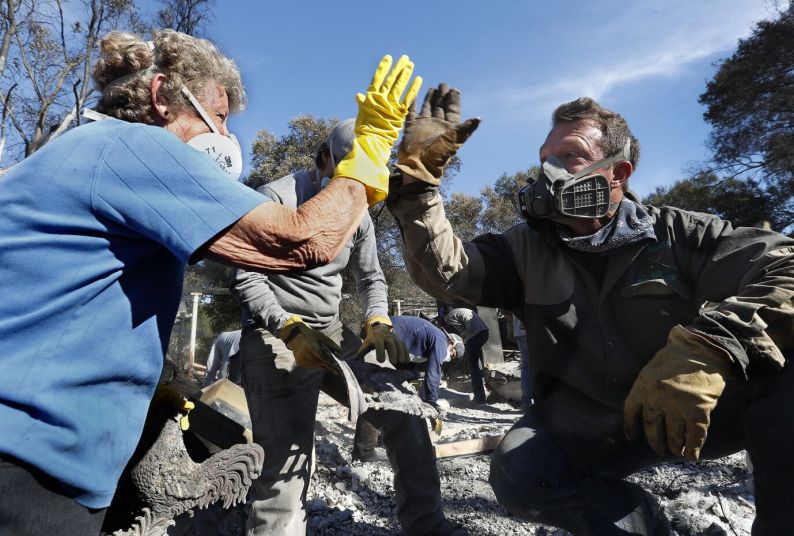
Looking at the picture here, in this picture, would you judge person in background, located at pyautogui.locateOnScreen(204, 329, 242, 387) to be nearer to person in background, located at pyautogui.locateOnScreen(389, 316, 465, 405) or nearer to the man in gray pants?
person in background, located at pyautogui.locateOnScreen(389, 316, 465, 405)

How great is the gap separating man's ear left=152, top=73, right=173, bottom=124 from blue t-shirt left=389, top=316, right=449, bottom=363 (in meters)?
4.56

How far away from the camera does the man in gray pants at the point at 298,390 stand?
267 centimetres

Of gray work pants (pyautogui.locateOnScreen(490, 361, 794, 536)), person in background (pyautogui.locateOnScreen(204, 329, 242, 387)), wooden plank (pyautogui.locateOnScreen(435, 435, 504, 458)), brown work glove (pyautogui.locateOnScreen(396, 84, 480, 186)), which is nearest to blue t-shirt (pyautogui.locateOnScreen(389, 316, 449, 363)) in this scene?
wooden plank (pyautogui.locateOnScreen(435, 435, 504, 458))

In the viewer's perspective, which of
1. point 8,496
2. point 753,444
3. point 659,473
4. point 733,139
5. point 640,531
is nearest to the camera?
point 8,496

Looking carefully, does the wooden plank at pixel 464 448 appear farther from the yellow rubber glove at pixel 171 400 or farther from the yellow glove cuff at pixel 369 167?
the yellow glove cuff at pixel 369 167

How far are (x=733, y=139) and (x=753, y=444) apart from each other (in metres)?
15.8

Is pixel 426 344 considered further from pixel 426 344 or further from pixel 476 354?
pixel 476 354

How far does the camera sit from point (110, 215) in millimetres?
1303

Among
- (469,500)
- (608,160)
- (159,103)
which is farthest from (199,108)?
(469,500)

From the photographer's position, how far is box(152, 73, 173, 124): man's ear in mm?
1725

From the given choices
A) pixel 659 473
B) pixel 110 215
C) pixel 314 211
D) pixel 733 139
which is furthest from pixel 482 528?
pixel 733 139

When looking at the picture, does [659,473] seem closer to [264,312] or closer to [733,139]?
[264,312]

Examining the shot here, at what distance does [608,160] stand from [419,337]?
414cm

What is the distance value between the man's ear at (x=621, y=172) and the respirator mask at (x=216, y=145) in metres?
1.57
